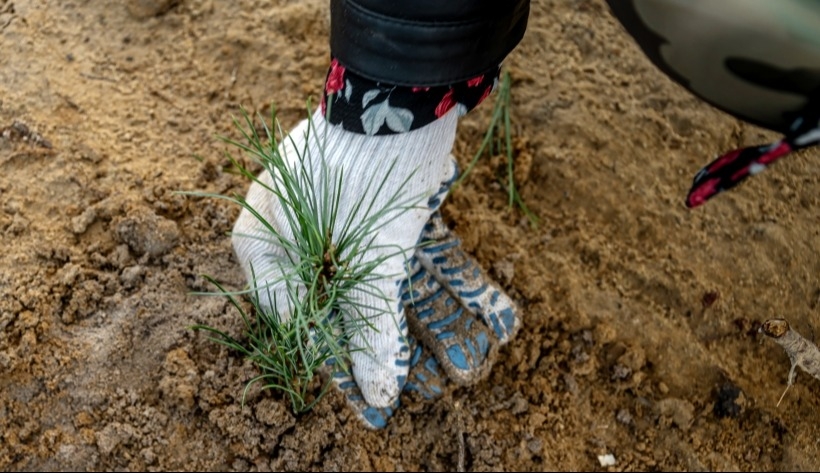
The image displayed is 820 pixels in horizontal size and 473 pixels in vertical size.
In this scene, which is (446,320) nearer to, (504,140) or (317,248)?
(317,248)

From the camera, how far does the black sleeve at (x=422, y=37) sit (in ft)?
2.97

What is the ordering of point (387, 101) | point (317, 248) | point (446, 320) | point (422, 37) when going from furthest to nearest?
point (446, 320), point (317, 248), point (387, 101), point (422, 37)

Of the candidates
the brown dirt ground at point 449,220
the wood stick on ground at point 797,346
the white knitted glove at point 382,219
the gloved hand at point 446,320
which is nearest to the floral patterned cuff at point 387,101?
the white knitted glove at point 382,219

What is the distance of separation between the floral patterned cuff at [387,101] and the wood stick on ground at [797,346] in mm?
586

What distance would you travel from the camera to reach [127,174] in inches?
65.0

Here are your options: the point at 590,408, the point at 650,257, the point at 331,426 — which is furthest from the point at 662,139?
the point at 331,426

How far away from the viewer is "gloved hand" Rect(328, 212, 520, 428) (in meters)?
1.53

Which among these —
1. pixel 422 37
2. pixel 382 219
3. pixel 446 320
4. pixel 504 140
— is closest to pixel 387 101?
pixel 422 37

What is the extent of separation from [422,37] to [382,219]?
41 cm

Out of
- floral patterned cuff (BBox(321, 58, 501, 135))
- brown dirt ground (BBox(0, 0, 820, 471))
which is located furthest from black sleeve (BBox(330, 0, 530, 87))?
brown dirt ground (BBox(0, 0, 820, 471))

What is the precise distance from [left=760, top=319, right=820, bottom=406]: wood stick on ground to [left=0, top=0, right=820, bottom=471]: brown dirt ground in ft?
0.11

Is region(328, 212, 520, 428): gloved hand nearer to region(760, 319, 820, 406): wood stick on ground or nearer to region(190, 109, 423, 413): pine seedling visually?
region(190, 109, 423, 413): pine seedling

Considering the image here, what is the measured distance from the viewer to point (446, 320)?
1.57 meters

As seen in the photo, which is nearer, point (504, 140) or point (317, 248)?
point (317, 248)
